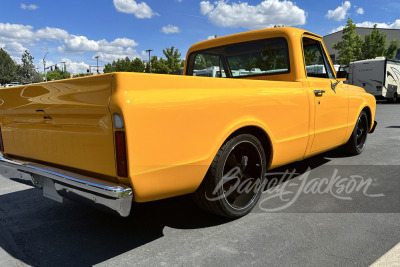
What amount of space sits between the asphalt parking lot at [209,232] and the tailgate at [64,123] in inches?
16.3

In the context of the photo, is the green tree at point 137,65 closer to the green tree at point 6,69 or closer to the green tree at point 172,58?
the green tree at point 172,58

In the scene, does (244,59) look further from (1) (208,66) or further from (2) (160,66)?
(2) (160,66)

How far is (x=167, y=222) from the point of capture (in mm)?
2951

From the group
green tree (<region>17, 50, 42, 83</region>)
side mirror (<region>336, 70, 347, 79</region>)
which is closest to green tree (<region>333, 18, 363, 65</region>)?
side mirror (<region>336, 70, 347, 79</region>)

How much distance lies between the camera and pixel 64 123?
93.0 inches

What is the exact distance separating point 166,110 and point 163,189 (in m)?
0.57

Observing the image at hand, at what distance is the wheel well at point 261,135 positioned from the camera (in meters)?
2.83

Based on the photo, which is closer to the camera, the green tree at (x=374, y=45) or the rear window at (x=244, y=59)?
the rear window at (x=244, y=59)

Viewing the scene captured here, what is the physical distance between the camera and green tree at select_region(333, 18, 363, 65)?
33.8m

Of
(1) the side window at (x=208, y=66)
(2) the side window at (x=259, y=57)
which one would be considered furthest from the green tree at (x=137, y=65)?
(2) the side window at (x=259, y=57)

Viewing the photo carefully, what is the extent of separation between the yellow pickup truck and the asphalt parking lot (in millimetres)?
320

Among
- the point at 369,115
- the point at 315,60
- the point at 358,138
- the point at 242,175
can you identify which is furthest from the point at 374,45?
the point at 242,175

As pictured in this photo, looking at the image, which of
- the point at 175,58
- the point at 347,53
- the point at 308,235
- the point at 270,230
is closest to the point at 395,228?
the point at 308,235

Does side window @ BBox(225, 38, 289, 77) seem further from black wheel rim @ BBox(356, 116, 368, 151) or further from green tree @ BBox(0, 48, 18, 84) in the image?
green tree @ BBox(0, 48, 18, 84)
